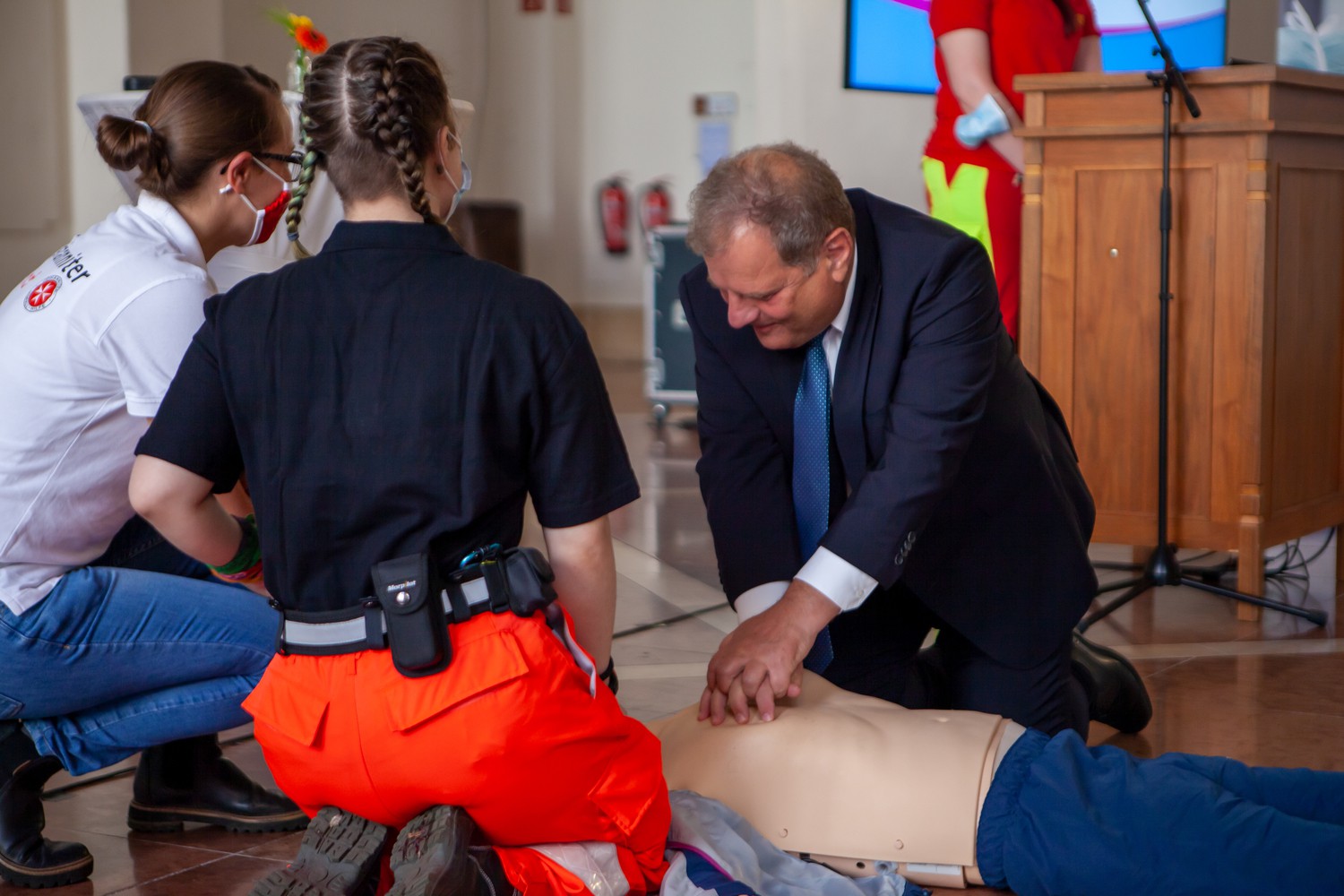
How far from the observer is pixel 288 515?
1.39 metres

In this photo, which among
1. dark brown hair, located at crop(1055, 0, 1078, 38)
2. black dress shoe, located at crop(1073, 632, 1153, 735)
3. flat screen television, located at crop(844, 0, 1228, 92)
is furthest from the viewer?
flat screen television, located at crop(844, 0, 1228, 92)

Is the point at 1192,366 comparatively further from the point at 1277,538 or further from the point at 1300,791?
the point at 1300,791

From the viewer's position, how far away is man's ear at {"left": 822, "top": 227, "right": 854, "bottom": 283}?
1788 millimetres

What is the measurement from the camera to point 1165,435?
3002 millimetres

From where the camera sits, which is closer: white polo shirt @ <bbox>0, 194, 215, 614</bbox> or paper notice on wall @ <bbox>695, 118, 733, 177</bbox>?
white polo shirt @ <bbox>0, 194, 215, 614</bbox>

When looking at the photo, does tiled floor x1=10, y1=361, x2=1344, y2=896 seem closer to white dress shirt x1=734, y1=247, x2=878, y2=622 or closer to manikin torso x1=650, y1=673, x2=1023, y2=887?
manikin torso x1=650, y1=673, x2=1023, y2=887

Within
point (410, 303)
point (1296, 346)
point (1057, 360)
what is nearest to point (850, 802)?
point (410, 303)

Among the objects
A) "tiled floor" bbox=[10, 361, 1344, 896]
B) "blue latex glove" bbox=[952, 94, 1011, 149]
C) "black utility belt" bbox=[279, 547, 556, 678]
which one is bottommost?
"tiled floor" bbox=[10, 361, 1344, 896]

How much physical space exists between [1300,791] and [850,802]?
1.65ft

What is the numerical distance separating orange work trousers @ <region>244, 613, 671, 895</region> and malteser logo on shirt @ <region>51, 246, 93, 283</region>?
623 mm

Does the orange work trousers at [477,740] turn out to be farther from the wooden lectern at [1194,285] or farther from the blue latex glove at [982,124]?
the blue latex glove at [982,124]

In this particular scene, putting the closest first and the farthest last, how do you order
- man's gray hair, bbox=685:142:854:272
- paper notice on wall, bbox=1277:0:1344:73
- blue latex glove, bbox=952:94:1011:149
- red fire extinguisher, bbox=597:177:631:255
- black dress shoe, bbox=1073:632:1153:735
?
man's gray hair, bbox=685:142:854:272 < black dress shoe, bbox=1073:632:1153:735 < blue latex glove, bbox=952:94:1011:149 < paper notice on wall, bbox=1277:0:1344:73 < red fire extinguisher, bbox=597:177:631:255

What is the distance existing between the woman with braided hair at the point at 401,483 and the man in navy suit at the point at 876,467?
41cm

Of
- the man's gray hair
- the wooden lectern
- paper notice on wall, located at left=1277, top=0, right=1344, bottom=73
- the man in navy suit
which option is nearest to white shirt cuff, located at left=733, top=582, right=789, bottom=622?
the man in navy suit
